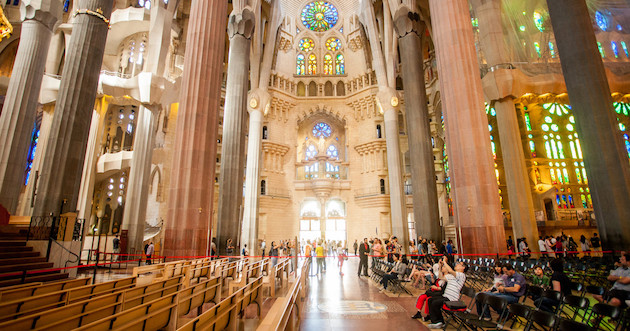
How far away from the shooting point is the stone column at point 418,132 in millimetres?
16453

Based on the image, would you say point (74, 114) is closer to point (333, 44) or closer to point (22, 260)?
point (22, 260)

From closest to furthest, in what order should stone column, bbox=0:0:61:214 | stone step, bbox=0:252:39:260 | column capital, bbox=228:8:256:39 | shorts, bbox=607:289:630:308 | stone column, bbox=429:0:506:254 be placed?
shorts, bbox=607:289:630:308, stone step, bbox=0:252:39:260, stone column, bbox=429:0:506:254, stone column, bbox=0:0:61:214, column capital, bbox=228:8:256:39

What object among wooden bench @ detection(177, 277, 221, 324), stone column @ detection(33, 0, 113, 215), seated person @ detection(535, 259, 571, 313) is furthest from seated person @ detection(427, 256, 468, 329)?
stone column @ detection(33, 0, 113, 215)

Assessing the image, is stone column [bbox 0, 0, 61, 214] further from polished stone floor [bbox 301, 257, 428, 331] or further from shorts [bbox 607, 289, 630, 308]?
shorts [bbox 607, 289, 630, 308]

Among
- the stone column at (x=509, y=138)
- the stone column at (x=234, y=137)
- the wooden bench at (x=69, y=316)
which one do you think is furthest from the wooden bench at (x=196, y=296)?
the stone column at (x=509, y=138)

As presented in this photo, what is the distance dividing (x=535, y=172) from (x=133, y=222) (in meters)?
31.2

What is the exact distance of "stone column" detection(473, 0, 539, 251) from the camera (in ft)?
47.8

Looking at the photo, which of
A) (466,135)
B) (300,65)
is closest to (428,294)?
(466,135)

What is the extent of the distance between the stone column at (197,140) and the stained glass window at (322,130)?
67.9ft

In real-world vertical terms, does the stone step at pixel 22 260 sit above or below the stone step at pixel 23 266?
above

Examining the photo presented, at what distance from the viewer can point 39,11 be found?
14.6 meters

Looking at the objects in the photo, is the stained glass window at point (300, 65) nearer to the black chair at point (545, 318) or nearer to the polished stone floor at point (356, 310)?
the polished stone floor at point (356, 310)

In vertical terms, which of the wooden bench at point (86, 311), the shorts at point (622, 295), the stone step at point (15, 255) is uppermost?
the stone step at point (15, 255)

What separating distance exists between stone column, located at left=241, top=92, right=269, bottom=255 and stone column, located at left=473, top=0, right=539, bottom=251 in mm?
15413
